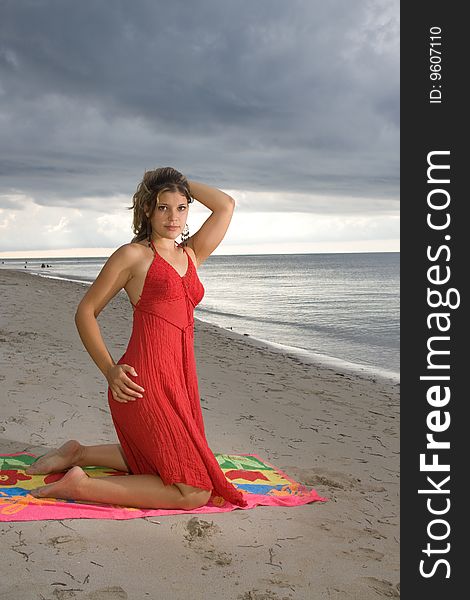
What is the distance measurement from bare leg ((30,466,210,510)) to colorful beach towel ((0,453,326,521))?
0.13ft

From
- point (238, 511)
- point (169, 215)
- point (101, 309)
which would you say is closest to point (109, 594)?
point (238, 511)

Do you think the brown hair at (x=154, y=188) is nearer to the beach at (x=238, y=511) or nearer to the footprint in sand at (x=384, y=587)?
the beach at (x=238, y=511)

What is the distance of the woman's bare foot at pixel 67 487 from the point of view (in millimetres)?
3656

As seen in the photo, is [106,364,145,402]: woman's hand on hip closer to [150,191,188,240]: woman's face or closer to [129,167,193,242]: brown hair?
[150,191,188,240]: woman's face

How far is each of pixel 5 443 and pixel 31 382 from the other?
1668 millimetres

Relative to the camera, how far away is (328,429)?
590 centimetres

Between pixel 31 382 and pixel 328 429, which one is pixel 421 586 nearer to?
pixel 328 429

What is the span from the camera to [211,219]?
13.6ft

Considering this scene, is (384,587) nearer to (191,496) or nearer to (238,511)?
(238,511)

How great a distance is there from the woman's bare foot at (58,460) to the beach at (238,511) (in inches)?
24.6

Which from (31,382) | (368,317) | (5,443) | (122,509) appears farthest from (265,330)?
(122,509)

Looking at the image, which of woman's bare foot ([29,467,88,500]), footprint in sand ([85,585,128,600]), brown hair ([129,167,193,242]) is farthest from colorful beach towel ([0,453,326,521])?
brown hair ([129,167,193,242])

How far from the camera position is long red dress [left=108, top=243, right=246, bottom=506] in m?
3.70

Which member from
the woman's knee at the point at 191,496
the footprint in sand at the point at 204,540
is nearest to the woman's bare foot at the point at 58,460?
the woman's knee at the point at 191,496
